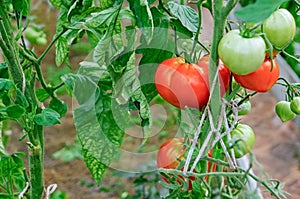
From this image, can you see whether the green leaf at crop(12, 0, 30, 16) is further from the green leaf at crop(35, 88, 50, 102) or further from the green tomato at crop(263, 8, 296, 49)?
the green tomato at crop(263, 8, 296, 49)

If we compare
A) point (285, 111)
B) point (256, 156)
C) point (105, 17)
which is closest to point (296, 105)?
point (285, 111)

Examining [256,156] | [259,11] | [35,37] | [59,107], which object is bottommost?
[256,156]

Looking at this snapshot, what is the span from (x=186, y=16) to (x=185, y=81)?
0.33 ft

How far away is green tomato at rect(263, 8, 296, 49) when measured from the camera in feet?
2.06

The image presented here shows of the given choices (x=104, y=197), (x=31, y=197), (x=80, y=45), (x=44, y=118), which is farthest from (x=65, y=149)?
(x=44, y=118)

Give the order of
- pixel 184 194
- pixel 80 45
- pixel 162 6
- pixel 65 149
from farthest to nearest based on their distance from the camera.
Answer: pixel 80 45 < pixel 65 149 < pixel 162 6 < pixel 184 194

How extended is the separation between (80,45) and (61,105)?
235cm

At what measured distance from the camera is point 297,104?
0.76 metres

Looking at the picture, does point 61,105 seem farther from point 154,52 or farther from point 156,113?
point 156,113

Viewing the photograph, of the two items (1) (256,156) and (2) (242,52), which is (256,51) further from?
(1) (256,156)

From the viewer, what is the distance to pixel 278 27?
0.63m

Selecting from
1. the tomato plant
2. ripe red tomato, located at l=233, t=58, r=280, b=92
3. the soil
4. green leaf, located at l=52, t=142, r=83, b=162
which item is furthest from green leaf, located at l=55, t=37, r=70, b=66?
green leaf, located at l=52, t=142, r=83, b=162

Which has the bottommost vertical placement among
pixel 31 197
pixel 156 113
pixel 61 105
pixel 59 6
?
pixel 156 113

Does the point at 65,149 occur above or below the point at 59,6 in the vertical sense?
below
